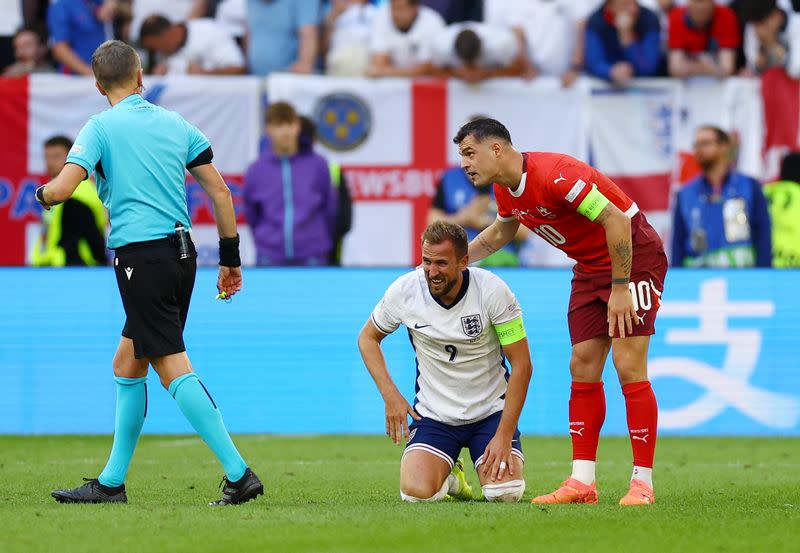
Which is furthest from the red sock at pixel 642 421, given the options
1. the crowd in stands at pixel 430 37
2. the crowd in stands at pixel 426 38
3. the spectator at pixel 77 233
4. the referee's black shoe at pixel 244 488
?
the crowd in stands at pixel 426 38

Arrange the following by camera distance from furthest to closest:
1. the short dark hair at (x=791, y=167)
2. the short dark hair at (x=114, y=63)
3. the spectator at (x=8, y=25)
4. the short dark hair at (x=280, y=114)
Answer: the spectator at (x=8, y=25) < the short dark hair at (x=791, y=167) < the short dark hair at (x=280, y=114) < the short dark hair at (x=114, y=63)

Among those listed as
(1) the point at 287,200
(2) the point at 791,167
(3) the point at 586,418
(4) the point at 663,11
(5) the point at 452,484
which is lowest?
(5) the point at 452,484

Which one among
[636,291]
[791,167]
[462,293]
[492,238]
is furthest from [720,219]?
[462,293]

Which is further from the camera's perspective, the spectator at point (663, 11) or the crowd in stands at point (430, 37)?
the spectator at point (663, 11)

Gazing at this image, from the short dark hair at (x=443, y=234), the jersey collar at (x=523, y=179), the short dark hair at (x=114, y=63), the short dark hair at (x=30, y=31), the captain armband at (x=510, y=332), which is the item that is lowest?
the captain armband at (x=510, y=332)

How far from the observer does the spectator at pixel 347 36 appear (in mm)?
15000

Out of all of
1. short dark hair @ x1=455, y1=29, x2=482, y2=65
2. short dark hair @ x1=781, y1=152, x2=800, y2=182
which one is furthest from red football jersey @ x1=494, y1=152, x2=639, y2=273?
short dark hair @ x1=781, y1=152, x2=800, y2=182

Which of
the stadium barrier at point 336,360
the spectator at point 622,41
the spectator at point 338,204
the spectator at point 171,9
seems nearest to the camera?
the stadium barrier at point 336,360

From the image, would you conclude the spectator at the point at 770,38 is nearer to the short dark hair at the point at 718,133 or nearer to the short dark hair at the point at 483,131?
the short dark hair at the point at 718,133

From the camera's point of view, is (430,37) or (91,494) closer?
(91,494)

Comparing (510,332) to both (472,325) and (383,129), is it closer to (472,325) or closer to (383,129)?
(472,325)

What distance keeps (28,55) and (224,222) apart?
9.32 m

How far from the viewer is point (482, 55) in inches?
573

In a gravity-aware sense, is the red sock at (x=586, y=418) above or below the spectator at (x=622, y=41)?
below
